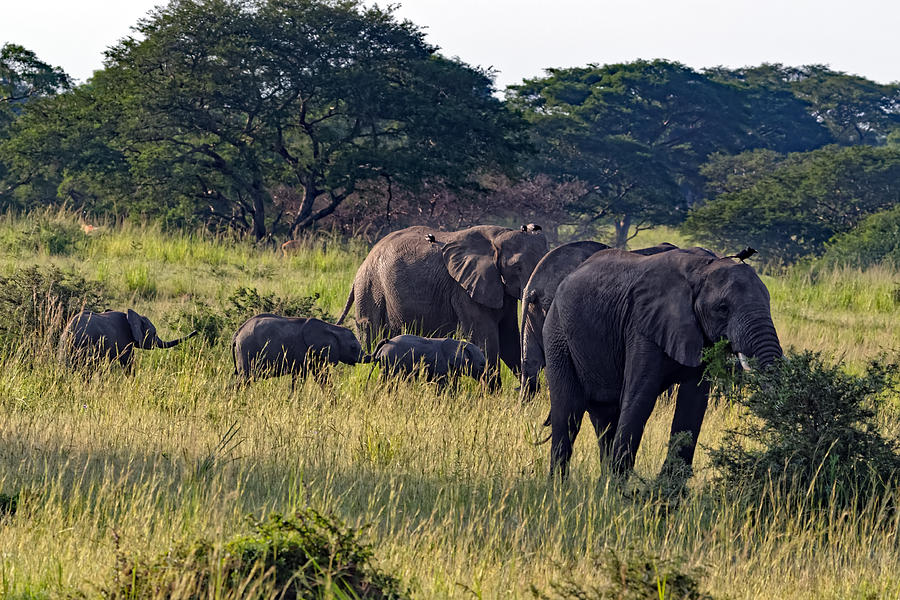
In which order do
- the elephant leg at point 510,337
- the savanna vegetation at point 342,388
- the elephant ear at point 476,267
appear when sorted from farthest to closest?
the elephant leg at point 510,337 → the elephant ear at point 476,267 → the savanna vegetation at point 342,388

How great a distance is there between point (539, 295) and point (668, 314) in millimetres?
2330

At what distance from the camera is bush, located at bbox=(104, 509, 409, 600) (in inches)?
159

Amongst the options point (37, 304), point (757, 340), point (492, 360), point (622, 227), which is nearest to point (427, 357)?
point (492, 360)

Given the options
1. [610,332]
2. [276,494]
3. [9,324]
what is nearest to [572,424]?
[610,332]

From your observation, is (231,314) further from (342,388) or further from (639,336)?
(639,336)

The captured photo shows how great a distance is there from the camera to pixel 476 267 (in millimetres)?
10719

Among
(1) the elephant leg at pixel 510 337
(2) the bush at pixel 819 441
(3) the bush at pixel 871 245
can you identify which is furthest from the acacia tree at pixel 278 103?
(2) the bush at pixel 819 441

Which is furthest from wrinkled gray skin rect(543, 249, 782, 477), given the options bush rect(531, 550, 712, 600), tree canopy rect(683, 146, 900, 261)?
tree canopy rect(683, 146, 900, 261)

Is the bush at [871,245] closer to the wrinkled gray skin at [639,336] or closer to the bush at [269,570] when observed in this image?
the wrinkled gray skin at [639,336]

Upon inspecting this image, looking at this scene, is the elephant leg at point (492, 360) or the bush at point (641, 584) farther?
the elephant leg at point (492, 360)

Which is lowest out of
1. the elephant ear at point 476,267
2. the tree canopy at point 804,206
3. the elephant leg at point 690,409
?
the elephant leg at point 690,409

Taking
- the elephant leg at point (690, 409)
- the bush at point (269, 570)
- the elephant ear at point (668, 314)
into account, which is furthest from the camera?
the elephant leg at point (690, 409)

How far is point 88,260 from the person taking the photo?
1617 cm

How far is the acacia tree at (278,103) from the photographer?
23.5 metres
